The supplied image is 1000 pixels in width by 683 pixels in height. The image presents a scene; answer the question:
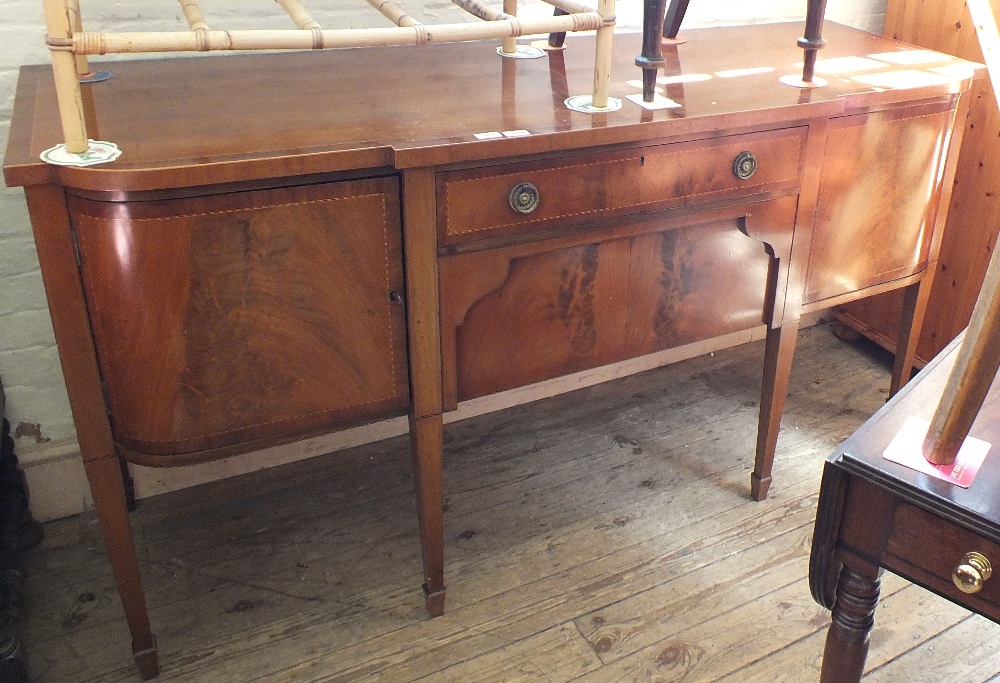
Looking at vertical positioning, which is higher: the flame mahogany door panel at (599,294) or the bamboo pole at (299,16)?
the bamboo pole at (299,16)

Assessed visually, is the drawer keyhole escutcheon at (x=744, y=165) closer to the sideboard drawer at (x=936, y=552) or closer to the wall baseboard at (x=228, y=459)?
the sideboard drawer at (x=936, y=552)

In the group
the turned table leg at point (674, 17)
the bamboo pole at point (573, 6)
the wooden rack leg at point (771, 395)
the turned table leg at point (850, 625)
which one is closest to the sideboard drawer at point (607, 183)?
the bamboo pole at point (573, 6)

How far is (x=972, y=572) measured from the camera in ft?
2.89

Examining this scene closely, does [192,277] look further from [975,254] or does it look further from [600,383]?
[975,254]

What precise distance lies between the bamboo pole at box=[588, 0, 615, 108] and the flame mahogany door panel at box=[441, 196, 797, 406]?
0.69ft

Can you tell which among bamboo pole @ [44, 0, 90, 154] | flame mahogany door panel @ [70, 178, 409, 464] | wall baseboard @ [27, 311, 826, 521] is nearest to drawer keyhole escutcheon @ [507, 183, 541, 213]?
flame mahogany door panel @ [70, 178, 409, 464]

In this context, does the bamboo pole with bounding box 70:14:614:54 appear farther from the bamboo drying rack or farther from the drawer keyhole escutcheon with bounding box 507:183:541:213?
the drawer keyhole escutcheon with bounding box 507:183:541:213

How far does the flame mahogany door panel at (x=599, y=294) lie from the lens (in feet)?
4.80

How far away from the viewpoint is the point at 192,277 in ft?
4.11

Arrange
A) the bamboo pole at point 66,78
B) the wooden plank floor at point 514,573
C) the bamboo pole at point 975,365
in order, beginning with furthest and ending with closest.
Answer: the wooden plank floor at point 514,573 < the bamboo pole at point 66,78 < the bamboo pole at point 975,365

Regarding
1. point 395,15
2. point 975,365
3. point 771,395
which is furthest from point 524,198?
point 771,395

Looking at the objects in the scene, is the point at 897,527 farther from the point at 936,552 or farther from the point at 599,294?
the point at 599,294

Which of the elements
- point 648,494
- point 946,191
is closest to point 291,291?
point 648,494

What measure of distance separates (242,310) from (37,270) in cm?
70
